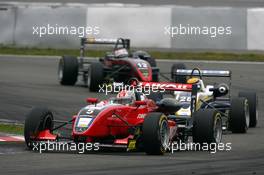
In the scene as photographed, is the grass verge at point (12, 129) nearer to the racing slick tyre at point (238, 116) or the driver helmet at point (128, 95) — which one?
the driver helmet at point (128, 95)

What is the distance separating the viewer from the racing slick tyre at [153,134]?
12680 mm

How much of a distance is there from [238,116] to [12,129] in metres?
3.81

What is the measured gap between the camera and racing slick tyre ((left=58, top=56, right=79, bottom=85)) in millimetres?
23609

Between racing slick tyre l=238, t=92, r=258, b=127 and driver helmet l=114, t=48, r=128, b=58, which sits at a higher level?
driver helmet l=114, t=48, r=128, b=58

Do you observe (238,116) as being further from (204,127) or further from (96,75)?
(96,75)

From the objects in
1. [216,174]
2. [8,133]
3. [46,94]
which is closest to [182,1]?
[46,94]

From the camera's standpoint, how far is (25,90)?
72.9ft

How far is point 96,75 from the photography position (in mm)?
22078

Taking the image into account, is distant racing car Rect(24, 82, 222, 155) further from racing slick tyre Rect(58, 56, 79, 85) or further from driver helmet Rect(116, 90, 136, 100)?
racing slick tyre Rect(58, 56, 79, 85)

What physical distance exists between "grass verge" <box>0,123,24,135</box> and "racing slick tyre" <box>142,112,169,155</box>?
3.40m

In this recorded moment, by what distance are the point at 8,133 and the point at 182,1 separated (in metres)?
16.9

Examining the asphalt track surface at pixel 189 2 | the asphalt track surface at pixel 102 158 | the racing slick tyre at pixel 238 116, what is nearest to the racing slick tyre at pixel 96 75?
the asphalt track surface at pixel 102 158

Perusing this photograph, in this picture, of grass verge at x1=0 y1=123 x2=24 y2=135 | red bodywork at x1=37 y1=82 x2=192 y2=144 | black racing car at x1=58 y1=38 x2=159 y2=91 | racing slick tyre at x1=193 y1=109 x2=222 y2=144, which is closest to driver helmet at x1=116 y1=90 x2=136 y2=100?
red bodywork at x1=37 y1=82 x2=192 y2=144

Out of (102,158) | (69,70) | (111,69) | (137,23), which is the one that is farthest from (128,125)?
(137,23)
